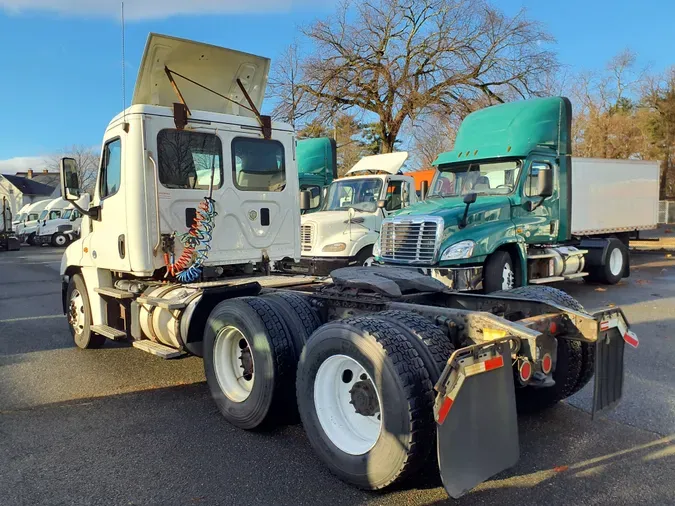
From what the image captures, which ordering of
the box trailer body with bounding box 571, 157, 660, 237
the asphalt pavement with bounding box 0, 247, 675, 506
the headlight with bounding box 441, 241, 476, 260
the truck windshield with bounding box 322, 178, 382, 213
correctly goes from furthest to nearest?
the box trailer body with bounding box 571, 157, 660, 237 → the truck windshield with bounding box 322, 178, 382, 213 → the headlight with bounding box 441, 241, 476, 260 → the asphalt pavement with bounding box 0, 247, 675, 506

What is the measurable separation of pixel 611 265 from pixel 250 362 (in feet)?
36.5

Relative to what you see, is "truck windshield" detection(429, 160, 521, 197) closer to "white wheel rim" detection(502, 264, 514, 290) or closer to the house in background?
"white wheel rim" detection(502, 264, 514, 290)

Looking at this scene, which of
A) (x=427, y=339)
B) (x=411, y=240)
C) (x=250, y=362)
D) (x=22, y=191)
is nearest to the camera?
(x=427, y=339)

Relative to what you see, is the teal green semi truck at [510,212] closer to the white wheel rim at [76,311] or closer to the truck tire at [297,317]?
the truck tire at [297,317]

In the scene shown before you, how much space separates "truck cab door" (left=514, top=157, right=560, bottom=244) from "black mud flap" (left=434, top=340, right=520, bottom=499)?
23.4ft

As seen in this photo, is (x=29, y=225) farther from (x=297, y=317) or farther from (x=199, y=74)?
(x=297, y=317)

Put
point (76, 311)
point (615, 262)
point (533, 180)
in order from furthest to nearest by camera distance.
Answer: point (615, 262) < point (533, 180) < point (76, 311)

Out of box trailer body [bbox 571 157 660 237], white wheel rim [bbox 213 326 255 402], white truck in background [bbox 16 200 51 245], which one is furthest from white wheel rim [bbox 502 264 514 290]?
white truck in background [bbox 16 200 51 245]

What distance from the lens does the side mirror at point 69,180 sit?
6062mm

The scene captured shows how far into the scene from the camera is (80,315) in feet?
22.9

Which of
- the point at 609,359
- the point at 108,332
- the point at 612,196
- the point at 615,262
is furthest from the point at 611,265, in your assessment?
the point at 108,332

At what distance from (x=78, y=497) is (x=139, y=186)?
3076 mm

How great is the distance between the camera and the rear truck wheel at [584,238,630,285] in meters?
12.6

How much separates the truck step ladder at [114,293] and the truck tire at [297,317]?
2.19m
